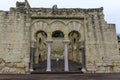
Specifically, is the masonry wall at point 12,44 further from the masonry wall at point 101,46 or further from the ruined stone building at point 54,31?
the masonry wall at point 101,46

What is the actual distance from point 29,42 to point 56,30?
1.89 meters

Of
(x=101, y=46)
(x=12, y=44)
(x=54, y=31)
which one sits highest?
(x=54, y=31)

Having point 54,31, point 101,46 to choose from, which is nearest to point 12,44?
point 54,31

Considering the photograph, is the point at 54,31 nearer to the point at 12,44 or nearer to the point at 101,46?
the point at 12,44

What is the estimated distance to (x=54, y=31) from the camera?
1359cm

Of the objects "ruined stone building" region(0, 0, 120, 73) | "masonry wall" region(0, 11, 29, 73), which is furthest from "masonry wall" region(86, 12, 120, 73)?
"masonry wall" region(0, 11, 29, 73)

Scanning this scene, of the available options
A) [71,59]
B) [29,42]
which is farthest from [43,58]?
[29,42]

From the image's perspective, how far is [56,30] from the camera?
13547 mm

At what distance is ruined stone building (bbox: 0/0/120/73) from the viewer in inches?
512

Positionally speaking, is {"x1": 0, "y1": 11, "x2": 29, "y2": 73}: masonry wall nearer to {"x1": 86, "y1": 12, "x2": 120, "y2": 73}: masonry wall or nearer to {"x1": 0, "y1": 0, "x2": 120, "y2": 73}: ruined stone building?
{"x1": 0, "y1": 0, "x2": 120, "y2": 73}: ruined stone building

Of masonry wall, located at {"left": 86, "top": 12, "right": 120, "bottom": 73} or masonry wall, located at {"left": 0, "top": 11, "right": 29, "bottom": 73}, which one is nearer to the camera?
masonry wall, located at {"left": 0, "top": 11, "right": 29, "bottom": 73}

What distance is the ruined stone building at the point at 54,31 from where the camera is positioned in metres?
13.0

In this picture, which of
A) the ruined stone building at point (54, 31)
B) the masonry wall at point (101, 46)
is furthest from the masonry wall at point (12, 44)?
the masonry wall at point (101, 46)

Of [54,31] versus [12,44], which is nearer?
[12,44]
